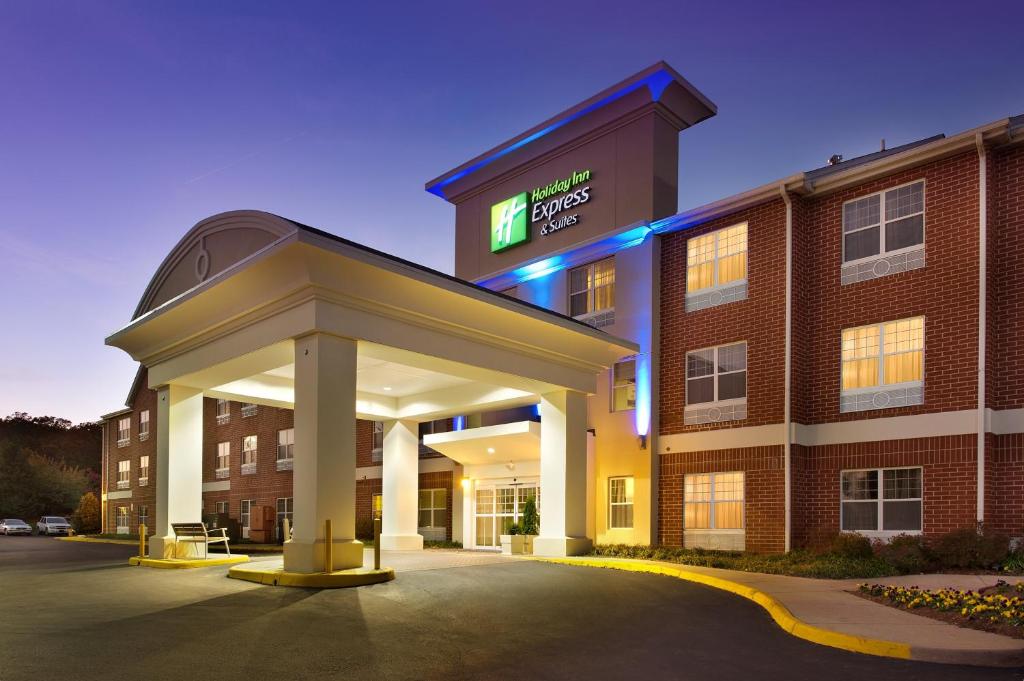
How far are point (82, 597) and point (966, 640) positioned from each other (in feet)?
41.1

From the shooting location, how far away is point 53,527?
5809cm

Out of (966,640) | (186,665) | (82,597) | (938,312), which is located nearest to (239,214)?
(82,597)

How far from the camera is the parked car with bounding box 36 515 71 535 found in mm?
57875

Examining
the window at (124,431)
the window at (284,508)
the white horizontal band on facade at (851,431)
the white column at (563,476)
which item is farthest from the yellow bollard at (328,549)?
the window at (124,431)

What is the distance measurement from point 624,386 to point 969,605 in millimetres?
14905

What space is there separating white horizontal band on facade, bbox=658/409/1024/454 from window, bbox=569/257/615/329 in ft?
14.6

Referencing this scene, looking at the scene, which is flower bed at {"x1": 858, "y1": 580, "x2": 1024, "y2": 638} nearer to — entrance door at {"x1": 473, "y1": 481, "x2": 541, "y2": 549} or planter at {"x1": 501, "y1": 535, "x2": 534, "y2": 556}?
Result: planter at {"x1": 501, "y1": 535, "x2": 534, "y2": 556}

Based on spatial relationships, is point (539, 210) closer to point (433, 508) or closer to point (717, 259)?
point (717, 259)

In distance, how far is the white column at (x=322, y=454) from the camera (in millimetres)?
15266

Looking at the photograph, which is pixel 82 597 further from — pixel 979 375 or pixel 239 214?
pixel 979 375

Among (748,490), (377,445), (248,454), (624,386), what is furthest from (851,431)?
(248,454)

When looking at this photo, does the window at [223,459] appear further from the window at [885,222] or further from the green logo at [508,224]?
the window at [885,222]

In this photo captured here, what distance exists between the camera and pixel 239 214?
17.3 metres

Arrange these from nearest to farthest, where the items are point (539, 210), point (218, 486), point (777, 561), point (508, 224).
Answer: point (777, 561)
point (539, 210)
point (508, 224)
point (218, 486)
